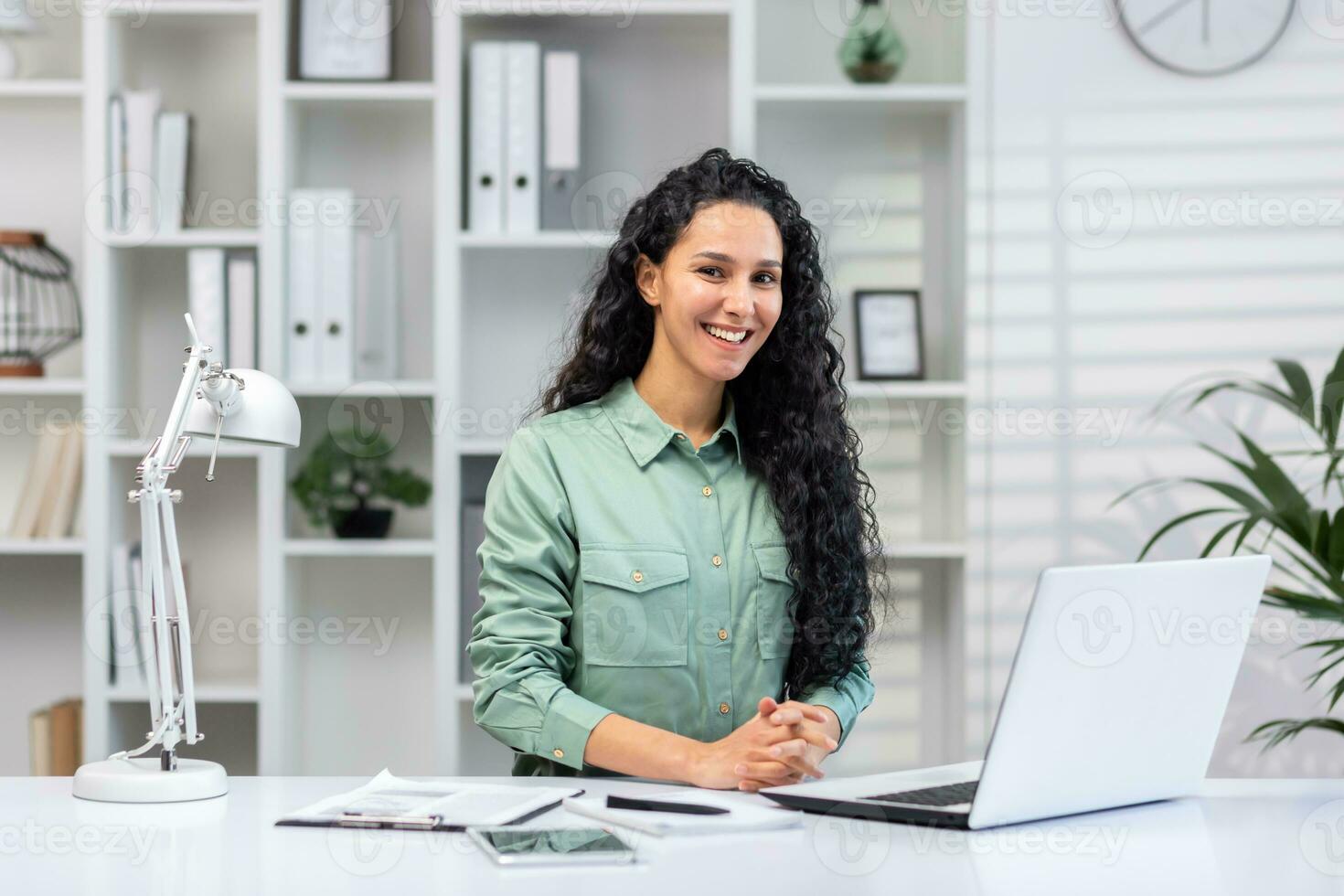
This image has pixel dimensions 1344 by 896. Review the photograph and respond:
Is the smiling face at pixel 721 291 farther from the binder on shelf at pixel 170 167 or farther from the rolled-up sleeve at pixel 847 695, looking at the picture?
the binder on shelf at pixel 170 167

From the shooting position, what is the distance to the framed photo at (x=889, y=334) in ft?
9.39

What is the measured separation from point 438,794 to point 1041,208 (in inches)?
82.1

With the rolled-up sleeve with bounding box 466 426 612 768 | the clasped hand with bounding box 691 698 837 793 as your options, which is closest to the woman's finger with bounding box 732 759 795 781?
the clasped hand with bounding box 691 698 837 793

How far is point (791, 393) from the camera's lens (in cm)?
182

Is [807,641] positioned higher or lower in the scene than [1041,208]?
lower

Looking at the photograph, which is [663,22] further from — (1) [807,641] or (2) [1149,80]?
(1) [807,641]

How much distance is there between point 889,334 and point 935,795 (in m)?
1.75

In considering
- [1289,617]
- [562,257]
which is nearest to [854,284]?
[562,257]

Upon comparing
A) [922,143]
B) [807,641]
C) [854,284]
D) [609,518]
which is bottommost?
[807,641]

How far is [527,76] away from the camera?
108 inches

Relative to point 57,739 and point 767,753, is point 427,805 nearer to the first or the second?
point 767,753

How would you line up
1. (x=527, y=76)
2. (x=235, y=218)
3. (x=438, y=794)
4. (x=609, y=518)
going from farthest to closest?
1. (x=235, y=218)
2. (x=527, y=76)
3. (x=609, y=518)
4. (x=438, y=794)

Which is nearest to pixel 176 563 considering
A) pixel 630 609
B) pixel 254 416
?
pixel 254 416

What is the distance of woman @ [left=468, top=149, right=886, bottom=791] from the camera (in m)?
1.58
